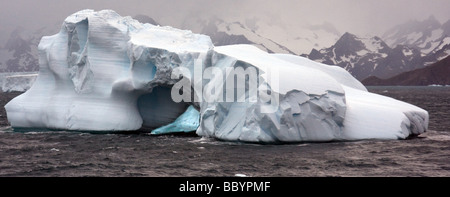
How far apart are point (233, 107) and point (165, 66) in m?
4.15

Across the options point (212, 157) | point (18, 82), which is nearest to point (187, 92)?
point (212, 157)

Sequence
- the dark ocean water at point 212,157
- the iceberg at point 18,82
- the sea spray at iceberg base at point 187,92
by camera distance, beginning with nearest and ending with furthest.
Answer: the dark ocean water at point 212,157 < the sea spray at iceberg base at point 187,92 < the iceberg at point 18,82

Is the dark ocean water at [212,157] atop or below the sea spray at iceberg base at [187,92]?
below

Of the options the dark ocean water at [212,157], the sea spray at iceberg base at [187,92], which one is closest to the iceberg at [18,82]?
the sea spray at iceberg base at [187,92]

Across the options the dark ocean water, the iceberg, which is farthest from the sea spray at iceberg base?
the iceberg

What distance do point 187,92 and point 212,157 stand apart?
6274mm

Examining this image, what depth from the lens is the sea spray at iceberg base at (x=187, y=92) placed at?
53.0ft

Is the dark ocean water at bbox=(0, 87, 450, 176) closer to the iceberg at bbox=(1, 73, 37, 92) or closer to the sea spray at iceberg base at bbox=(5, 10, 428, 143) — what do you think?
the sea spray at iceberg base at bbox=(5, 10, 428, 143)

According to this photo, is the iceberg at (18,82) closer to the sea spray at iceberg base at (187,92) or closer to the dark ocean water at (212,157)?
the sea spray at iceberg base at (187,92)

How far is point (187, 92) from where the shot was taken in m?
19.6

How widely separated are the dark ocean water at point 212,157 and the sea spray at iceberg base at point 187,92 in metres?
0.82

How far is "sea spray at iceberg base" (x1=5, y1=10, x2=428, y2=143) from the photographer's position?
53.0 ft

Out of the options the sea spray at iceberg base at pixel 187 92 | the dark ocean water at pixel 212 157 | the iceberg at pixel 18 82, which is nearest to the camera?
the dark ocean water at pixel 212 157

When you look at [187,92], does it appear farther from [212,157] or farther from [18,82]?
[18,82]
